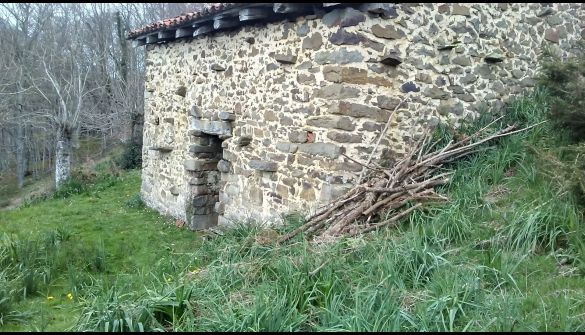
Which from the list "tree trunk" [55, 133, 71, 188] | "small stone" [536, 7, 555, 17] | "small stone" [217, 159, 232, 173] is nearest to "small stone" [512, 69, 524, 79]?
"small stone" [536, 7, 555, 17]

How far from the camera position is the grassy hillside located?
3479 mm

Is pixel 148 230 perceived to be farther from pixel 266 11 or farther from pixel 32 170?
pixel 32 170

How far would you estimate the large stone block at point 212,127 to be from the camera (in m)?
7.93

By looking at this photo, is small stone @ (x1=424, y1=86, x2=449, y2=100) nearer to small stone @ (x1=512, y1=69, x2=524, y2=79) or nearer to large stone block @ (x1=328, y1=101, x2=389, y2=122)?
large stone block @ (x1=328, y1=101, x2=389, y2=122)

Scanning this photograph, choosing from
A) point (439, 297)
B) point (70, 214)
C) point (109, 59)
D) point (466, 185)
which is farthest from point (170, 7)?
point (439, 297)

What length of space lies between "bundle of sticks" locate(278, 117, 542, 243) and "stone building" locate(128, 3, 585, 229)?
0.29 m

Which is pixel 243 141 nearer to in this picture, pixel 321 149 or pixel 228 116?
pixel 228 116

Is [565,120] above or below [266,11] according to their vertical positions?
below

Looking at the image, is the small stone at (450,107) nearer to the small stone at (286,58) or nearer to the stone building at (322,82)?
the stone building at (322,82)

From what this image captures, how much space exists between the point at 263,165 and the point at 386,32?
7.90 feet

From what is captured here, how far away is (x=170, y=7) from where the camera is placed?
25031 millimetres

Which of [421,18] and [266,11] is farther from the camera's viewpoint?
[266,11]

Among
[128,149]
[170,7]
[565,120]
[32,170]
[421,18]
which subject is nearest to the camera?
[565,120]

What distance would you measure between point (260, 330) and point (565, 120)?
401 cm
